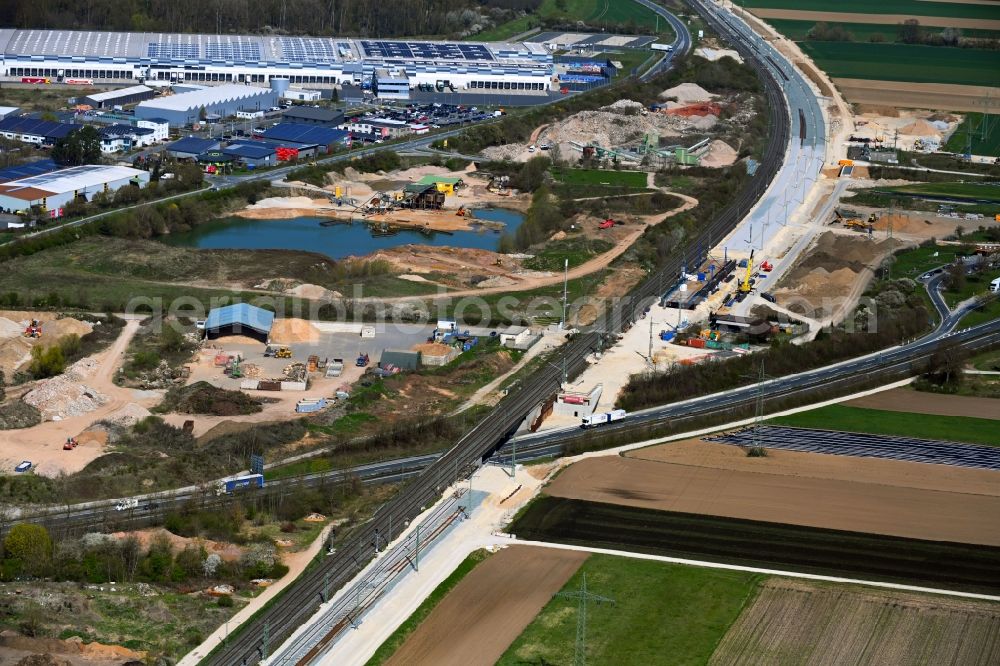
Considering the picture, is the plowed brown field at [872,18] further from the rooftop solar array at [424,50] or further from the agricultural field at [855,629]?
the agricultural field at [855,629]

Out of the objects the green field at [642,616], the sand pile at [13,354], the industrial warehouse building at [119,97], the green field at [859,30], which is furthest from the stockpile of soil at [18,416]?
the green field at [859,30]

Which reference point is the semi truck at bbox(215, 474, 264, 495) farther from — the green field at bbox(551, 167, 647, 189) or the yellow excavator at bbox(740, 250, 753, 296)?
the green field at bbox(551, 167, 647, 189)

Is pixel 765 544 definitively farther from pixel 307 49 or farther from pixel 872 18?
pixel 872 18

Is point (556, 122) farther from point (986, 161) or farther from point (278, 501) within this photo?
point (278, 501)

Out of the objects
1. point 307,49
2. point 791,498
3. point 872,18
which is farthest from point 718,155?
point 791,498

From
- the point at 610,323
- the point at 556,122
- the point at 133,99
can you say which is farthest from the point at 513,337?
the point at 133,99

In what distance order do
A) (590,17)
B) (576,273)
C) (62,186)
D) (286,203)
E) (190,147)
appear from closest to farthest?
(576,273)
(62,186)
(286,203)
(190,147)
(590,17)

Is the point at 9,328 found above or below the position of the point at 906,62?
below
